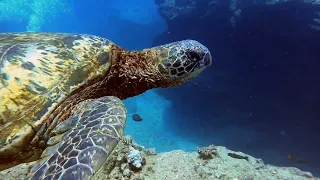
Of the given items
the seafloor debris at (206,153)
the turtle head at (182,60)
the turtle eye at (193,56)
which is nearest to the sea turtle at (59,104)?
the turtle head at (182,60)

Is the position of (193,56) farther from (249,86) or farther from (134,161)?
(249,86)

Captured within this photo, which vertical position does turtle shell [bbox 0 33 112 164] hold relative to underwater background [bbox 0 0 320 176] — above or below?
below

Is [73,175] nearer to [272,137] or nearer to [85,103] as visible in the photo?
[85,103]

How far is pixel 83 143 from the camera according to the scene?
158cm

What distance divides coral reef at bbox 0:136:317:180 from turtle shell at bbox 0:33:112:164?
1.47 meters

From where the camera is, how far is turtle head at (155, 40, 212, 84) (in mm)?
2814

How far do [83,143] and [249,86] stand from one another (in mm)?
11759

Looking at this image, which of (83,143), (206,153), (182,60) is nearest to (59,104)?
(83,143)

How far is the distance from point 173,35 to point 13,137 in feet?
49.4

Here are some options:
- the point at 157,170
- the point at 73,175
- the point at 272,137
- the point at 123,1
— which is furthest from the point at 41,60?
the point at 123,1

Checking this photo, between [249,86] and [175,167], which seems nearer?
[175,167]

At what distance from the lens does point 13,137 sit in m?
1.81

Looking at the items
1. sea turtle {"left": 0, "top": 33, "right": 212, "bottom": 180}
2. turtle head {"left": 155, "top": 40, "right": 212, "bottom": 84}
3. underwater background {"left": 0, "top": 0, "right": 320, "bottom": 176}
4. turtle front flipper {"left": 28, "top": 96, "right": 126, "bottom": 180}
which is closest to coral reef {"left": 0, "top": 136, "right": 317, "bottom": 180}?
sea turtle {"left": 0, "top": 33, "right": 212, "bottom": 180}

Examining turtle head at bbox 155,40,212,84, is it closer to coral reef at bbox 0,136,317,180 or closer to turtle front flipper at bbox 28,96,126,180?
turtle front flipper at bbox 28,96,126,180
